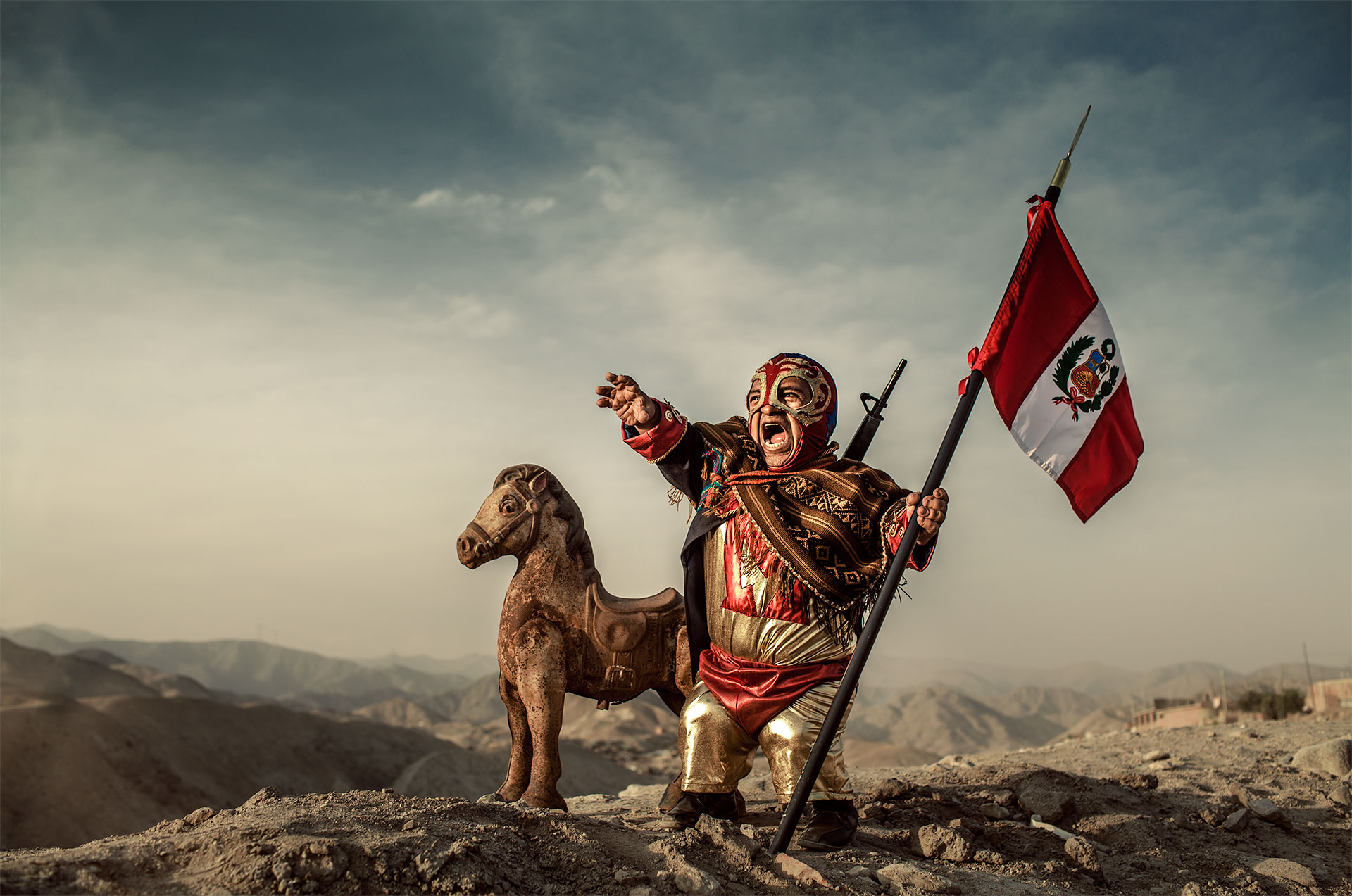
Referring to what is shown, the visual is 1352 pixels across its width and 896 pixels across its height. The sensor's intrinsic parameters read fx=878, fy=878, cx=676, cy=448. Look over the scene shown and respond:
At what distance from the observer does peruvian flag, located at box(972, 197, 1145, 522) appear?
4.43 metres

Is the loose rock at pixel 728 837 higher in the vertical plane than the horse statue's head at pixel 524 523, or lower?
lower

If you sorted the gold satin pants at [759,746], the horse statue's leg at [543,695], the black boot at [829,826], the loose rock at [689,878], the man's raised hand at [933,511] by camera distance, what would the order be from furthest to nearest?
the horse statue's leg at [543,695] < the gold satin pants at [759,746] < the black boot at [829,826] < the man's raised hand at [933,511] < the loose rock at [689,878]

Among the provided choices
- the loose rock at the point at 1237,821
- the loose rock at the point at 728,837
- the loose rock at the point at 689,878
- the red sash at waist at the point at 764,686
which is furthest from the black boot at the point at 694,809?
the loose rock at the point at 1237,821

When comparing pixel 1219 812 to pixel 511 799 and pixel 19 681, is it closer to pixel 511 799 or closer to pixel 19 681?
pixel 511 799

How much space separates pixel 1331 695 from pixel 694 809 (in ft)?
62.8

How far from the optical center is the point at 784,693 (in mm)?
4270

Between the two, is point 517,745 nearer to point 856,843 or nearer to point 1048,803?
point 856,843

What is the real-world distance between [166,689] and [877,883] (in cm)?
4052

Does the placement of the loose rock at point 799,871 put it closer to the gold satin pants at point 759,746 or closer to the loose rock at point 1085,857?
the gold satin pants at point 759,746

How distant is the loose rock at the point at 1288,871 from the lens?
493cm

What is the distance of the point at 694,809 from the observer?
432 centimetres

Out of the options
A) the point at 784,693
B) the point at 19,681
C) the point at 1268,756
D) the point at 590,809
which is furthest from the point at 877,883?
the point at 19,681

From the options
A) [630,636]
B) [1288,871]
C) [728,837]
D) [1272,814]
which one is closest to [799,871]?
[728,837]

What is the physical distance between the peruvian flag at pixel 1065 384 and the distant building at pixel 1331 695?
16140mm
